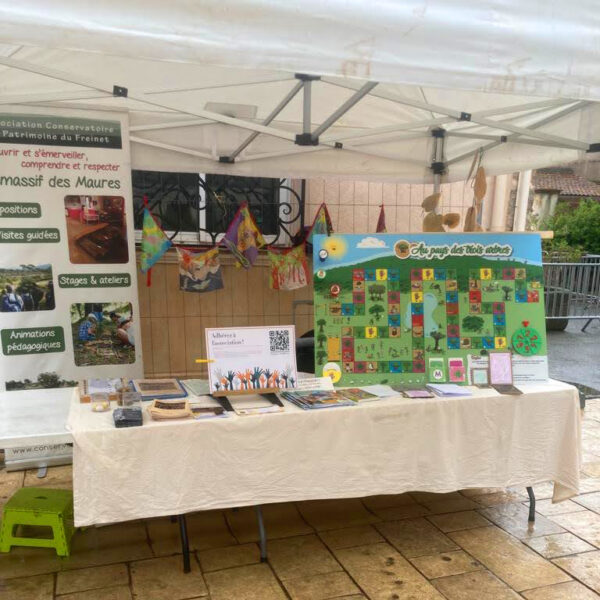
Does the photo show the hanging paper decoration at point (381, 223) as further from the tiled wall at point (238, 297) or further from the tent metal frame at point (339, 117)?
the tent metal frame at point (339, 117)

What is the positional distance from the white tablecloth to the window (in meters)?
2.66

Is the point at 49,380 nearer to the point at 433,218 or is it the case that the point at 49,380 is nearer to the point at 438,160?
the point at 433,218

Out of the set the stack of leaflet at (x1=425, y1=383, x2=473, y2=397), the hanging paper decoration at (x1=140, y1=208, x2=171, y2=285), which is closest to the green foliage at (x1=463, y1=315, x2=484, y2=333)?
the stack of leaflet at (x1=425, y1=383, x2=473, y2=397)

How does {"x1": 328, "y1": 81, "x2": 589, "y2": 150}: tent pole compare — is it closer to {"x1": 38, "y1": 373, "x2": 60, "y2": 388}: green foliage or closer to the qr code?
the qr code

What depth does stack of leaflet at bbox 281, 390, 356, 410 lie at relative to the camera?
99.6 inches

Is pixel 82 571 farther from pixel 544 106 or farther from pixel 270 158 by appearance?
pixel 544 106

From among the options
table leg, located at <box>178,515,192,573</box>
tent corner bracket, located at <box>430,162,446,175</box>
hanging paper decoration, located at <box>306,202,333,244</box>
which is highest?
tent corner bracket, located at <box>430,162,446,175</box>

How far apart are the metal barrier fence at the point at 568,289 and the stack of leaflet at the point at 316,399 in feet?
22.5

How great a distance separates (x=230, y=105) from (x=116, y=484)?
95.6 inches

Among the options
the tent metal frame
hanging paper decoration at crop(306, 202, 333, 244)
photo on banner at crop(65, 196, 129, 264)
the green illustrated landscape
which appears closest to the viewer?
the tent metal frame

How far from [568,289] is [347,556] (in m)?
7.28

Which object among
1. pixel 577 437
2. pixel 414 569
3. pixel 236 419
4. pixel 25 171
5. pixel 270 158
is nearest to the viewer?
pixel 236 419

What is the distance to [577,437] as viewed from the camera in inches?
110

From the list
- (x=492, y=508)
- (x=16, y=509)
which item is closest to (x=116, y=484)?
(x=16, y=509)
